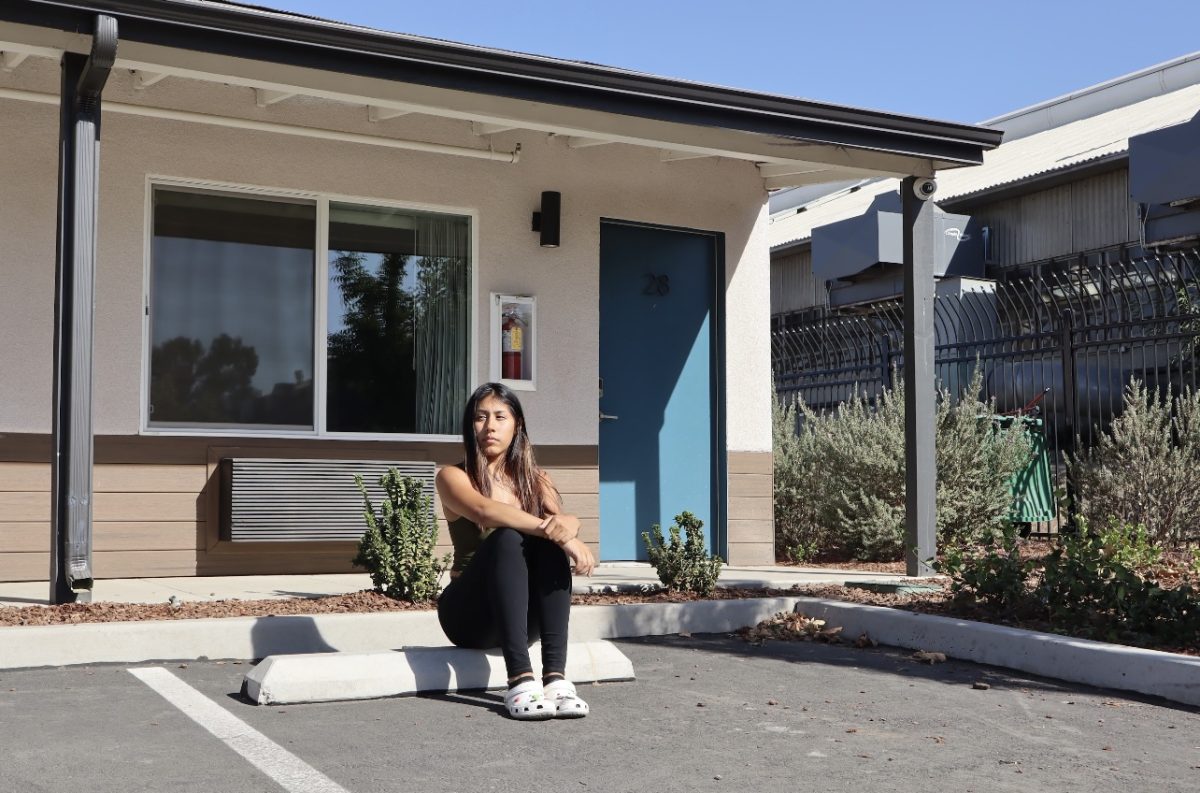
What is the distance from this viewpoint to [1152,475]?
10.6 metres

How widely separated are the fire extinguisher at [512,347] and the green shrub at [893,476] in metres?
2.92

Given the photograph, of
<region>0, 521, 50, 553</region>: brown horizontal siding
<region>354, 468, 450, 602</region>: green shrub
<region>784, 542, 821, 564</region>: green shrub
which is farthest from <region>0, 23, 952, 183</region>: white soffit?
<region>784, 542, 821, 564</region>: green shrub

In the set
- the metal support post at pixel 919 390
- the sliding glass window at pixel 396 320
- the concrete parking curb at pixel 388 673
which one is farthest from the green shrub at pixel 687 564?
the sliding glass window at pixel 396 320

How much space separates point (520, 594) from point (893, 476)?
6.23 meters

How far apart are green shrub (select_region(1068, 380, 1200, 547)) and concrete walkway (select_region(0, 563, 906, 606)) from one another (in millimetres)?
2741

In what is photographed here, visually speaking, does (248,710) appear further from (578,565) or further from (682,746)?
(682,746)

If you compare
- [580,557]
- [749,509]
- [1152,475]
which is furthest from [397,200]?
[1152,475]

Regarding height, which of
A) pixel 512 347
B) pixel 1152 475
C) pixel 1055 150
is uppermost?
pixel 1055 150

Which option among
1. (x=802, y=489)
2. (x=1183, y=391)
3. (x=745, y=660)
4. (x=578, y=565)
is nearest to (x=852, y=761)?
(x=578, y=565)

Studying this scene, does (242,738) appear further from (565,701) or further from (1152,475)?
(1152,475)

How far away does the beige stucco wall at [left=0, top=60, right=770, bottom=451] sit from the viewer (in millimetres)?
7781

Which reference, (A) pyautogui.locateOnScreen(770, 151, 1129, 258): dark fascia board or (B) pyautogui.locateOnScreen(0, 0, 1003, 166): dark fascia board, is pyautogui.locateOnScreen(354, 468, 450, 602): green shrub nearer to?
(B) pyautogui.locateOnScreen(0, 0, 1003, 166): dark fascia board

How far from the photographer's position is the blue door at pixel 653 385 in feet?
31.9

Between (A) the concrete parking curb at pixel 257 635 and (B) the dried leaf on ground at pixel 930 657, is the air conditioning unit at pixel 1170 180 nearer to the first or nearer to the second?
(B) the dried leaf on ground at pixel 930 657
